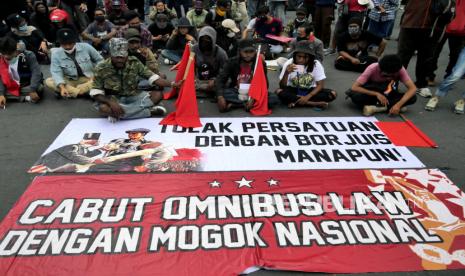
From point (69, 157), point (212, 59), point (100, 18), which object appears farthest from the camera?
point (100, 18)

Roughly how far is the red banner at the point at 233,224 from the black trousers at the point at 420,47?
2843mm

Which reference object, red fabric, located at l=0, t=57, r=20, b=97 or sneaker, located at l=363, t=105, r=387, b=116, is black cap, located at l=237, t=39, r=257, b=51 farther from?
red fabric, located at l=0, t=57, r=20, b=97

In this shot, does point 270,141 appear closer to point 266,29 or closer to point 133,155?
point 133,155

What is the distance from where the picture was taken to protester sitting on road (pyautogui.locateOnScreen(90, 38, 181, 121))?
15.5 ft

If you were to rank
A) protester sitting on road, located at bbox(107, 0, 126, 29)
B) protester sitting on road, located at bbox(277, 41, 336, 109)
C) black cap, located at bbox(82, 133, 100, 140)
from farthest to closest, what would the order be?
1. protester sitting on road, located at bbox(107, 0, 126, 29)
2. protester sitting on road, located at bbox(277, 41, 336, 109)
3. black cap, located at bbox(82, 133, 100, 140)

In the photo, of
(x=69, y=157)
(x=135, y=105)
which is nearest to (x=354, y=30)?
(x=135, y=105)

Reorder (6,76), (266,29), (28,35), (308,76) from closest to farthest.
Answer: (308,76) → (6,76) → (28,35) → (266,29)

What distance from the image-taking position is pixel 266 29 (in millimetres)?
8164

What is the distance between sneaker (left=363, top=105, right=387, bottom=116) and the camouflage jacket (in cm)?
283

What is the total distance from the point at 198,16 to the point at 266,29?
4.93ft

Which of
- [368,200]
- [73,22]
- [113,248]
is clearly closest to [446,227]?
[368,200]

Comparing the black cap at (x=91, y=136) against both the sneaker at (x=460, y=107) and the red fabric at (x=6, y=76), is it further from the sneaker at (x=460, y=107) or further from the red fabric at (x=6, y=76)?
the sneaker at (x=460, y=107)

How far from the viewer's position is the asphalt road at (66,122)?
379cm

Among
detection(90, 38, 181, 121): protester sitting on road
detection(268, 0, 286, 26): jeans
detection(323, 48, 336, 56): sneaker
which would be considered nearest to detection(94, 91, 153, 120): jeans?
detection(90, 38, 181, 121): protester sitting on road
